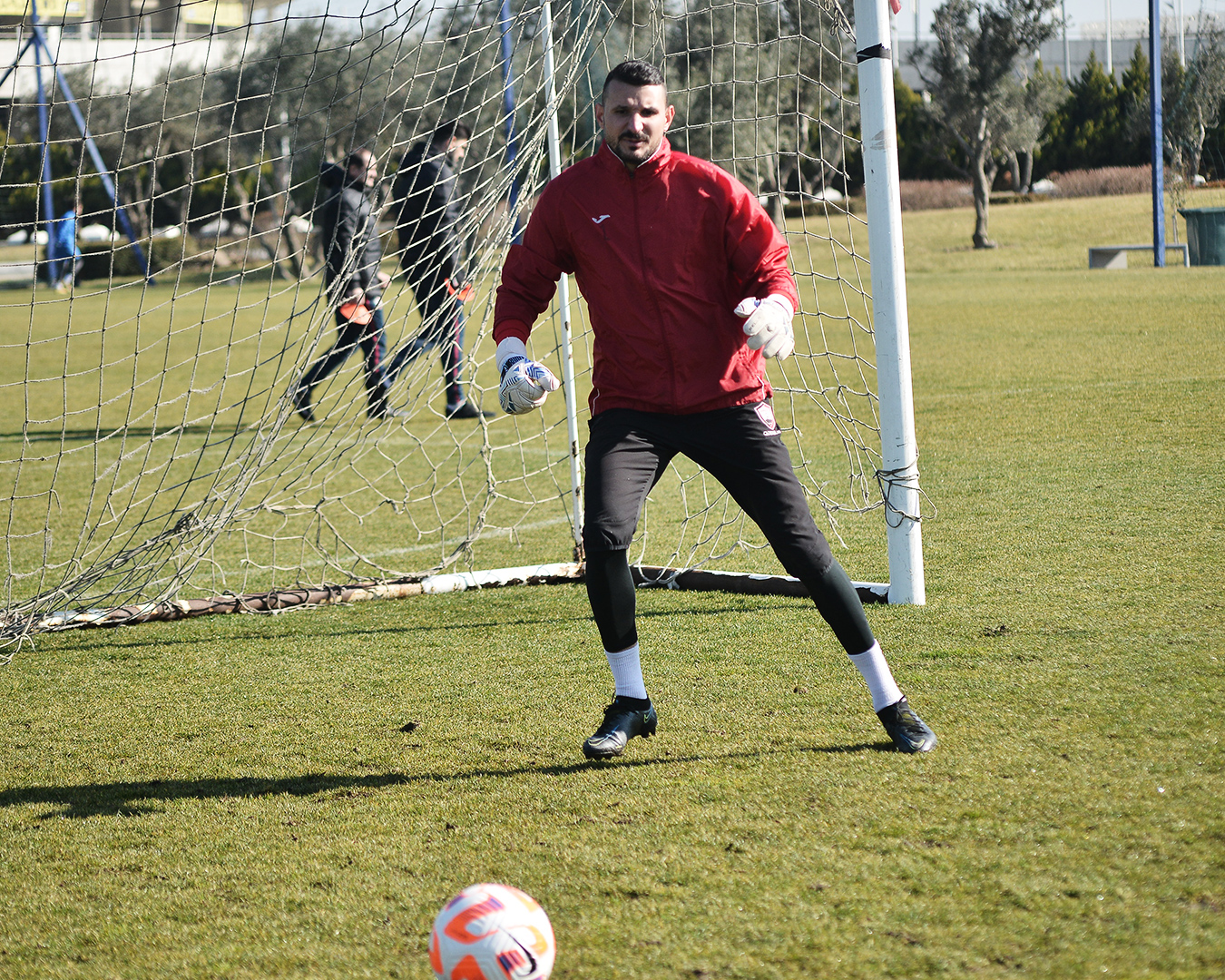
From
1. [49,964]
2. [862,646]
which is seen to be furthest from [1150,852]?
[49,964]

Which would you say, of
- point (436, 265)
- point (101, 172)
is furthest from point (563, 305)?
→ point (101, 172)

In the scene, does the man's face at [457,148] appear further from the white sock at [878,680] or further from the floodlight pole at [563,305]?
the white sock at [878,680]

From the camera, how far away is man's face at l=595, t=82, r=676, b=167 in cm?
323

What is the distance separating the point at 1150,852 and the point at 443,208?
411 cm

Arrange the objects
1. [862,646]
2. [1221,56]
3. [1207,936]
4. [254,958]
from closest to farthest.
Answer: [1207,936], [254,958], [862,646], [1221,56]

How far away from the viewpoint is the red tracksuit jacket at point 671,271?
3.30 meters

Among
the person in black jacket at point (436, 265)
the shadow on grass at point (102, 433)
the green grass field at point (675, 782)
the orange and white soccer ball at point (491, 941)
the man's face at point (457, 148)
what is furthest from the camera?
the shadow on grass at point (102, 433)

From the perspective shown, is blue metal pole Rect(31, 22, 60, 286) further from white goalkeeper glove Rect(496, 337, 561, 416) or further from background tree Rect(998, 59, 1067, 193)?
background tree Rect(998, 59, 1067, 193)

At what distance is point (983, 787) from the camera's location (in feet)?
9.77

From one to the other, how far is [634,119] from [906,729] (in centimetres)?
173

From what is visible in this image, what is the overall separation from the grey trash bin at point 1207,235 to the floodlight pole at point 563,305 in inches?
661

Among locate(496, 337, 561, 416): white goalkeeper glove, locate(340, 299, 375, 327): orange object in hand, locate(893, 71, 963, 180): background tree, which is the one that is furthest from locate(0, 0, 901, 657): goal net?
locate(893, 71, 963, 180): background tree

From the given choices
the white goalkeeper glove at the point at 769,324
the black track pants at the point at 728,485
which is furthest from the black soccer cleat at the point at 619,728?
the white goalkeeper glove at the point at 769,324

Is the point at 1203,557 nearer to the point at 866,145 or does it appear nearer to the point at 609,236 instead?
the point at 866,145
